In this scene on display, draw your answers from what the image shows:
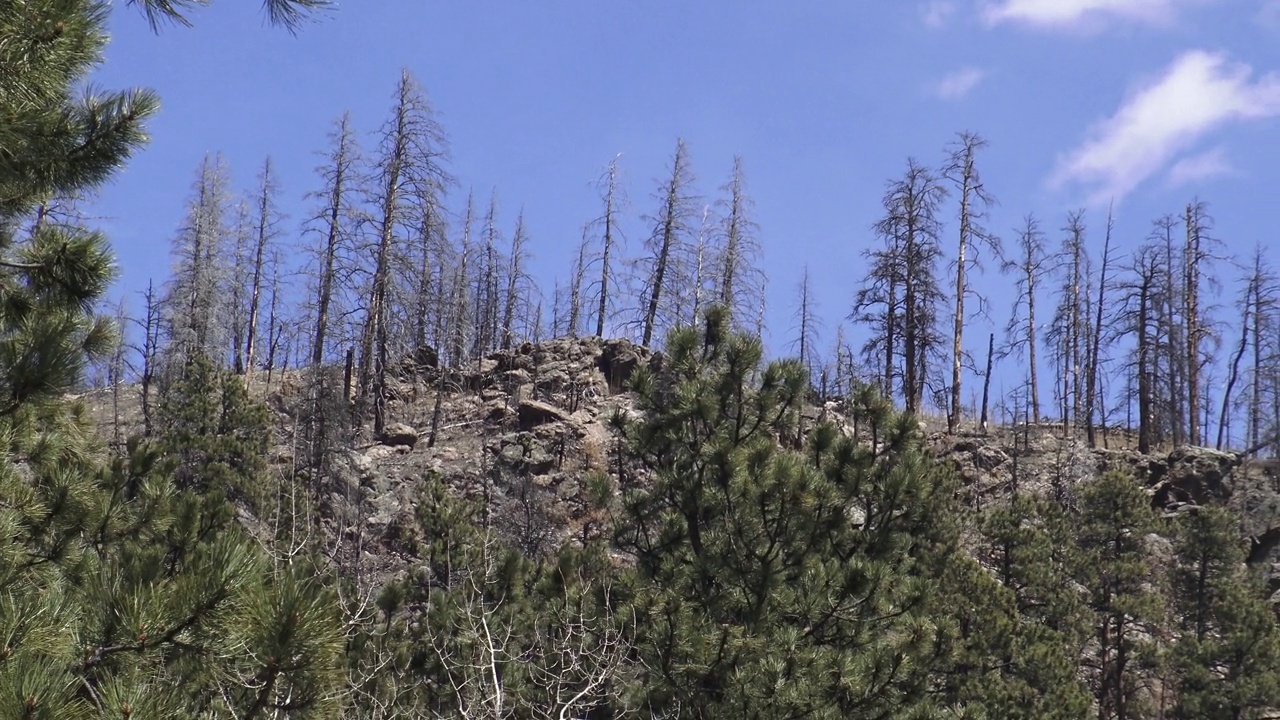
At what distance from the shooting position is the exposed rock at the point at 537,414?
27.6m

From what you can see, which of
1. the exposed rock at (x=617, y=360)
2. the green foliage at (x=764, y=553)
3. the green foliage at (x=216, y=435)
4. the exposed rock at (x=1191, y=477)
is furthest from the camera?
the exposed rock at (x=617, y=360)

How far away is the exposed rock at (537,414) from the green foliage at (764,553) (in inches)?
621

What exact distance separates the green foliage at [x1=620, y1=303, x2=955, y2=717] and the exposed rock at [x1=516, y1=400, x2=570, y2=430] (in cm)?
1578

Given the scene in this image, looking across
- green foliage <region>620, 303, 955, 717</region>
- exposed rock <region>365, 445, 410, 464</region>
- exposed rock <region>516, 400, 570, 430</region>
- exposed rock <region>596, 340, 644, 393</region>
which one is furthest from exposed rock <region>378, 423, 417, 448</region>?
green foliage <region>620, 303, 955, 717</region>

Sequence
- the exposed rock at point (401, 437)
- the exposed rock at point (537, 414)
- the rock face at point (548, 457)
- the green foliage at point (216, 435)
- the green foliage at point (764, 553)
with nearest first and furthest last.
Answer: the green foliage at point (764, 553) → the green foliage at point (216, 435) → the rock face at point (548, 457) → the exposed rock at point (537, 414) → the exposed rock at point (401, 437)

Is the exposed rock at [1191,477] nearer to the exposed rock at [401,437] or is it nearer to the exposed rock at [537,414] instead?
the exposed rock at [537,414]

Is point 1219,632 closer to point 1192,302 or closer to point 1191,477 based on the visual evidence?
point 1191,477

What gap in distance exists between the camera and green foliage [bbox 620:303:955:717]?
9.69 meters

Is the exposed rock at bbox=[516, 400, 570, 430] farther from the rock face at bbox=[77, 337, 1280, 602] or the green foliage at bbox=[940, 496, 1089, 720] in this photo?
the green foliage at bbox=[940, 496, 1089, 720]

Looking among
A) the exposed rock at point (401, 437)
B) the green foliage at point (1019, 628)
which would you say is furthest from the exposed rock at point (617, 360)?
the green foliage at point (1019, 628)

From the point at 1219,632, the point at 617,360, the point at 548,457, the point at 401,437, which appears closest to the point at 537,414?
the point at 548,457

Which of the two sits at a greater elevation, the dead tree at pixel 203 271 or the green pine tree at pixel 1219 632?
the dead tree at pixel 203 271

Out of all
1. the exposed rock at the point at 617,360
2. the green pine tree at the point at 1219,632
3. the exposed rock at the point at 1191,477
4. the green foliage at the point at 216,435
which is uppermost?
the exposed rock at the point at 617,360

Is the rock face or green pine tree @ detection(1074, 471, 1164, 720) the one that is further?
the rock face
